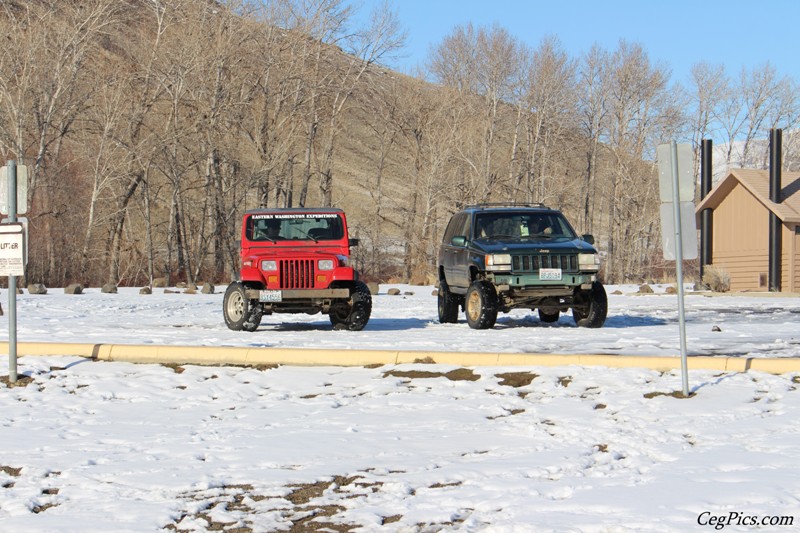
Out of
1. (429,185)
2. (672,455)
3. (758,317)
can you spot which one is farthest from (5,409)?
(429,185)

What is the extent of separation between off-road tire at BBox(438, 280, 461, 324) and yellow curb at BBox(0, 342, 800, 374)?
6.98 m

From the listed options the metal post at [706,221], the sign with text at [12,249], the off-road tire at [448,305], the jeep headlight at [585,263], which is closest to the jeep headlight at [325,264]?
the off-road tire at [448,305]

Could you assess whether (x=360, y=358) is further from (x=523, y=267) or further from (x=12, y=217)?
(x=523, y=267)

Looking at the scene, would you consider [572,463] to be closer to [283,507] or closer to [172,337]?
[283,507]

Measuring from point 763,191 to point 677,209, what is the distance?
28.8 m

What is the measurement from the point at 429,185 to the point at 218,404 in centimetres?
4428

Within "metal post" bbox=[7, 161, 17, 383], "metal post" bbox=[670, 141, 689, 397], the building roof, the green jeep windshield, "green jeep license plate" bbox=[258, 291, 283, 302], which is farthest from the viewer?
the building roof

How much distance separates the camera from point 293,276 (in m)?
17.1

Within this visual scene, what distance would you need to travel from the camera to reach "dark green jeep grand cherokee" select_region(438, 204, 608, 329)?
1742cm

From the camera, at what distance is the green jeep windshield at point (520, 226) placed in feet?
60.8

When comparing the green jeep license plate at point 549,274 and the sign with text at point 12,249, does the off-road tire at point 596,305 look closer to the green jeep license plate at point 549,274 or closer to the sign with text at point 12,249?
the green jeep license plate at point 549,274

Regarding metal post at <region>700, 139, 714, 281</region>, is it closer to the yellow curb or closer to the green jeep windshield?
the green jeep windshield

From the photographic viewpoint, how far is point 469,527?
5.97 meters

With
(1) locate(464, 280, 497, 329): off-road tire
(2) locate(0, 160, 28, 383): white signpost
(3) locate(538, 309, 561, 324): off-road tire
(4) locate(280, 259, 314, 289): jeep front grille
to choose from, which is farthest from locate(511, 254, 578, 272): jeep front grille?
(2) locate(0, 160, 28, 383): white signpost
